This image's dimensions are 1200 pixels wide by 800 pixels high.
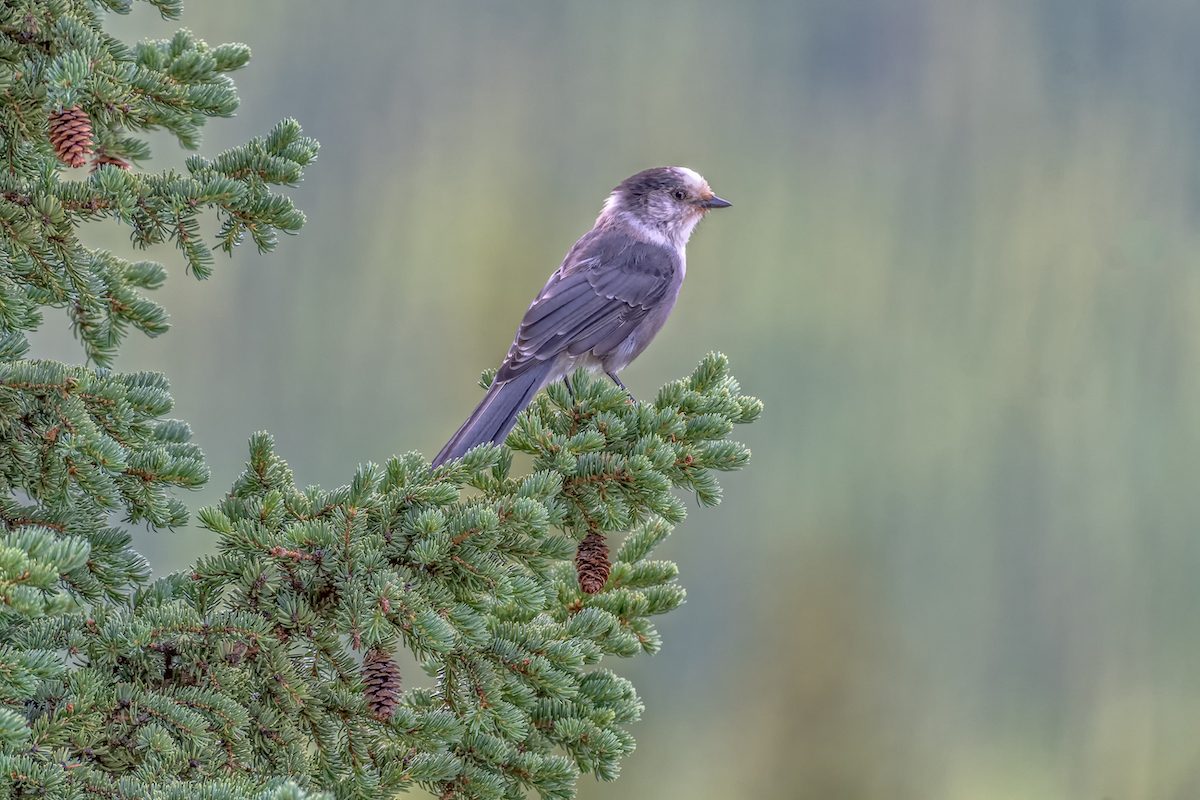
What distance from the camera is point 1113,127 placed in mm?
16469

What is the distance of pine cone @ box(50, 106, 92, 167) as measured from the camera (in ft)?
6.33

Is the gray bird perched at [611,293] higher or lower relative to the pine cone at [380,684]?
higher

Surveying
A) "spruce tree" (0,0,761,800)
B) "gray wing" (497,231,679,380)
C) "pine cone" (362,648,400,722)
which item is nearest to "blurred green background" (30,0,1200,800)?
"gray wing" (497,231,679,380)

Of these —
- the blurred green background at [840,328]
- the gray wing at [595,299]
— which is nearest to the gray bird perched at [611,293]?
the gray wing at [595,299]

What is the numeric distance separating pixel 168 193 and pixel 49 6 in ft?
1.08

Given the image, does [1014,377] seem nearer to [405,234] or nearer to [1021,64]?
[1021,64]

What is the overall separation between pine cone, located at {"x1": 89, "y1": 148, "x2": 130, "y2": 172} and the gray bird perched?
0.94 metres

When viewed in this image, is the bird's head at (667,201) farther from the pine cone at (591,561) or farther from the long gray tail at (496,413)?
the pine cone at (591,561)

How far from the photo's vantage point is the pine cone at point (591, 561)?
223 centimetres

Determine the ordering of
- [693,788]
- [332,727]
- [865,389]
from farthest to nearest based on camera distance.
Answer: [865,389]
[693,788]
[332,727]

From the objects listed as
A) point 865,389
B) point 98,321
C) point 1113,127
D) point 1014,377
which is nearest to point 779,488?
point 865,389

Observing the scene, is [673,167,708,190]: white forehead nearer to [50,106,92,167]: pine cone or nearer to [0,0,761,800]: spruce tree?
[0,0,761,800]: spruce tree

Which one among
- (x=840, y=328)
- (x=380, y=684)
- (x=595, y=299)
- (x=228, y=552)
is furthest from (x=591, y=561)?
(x=840, y=328)

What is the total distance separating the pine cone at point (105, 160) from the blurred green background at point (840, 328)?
25.8ft
